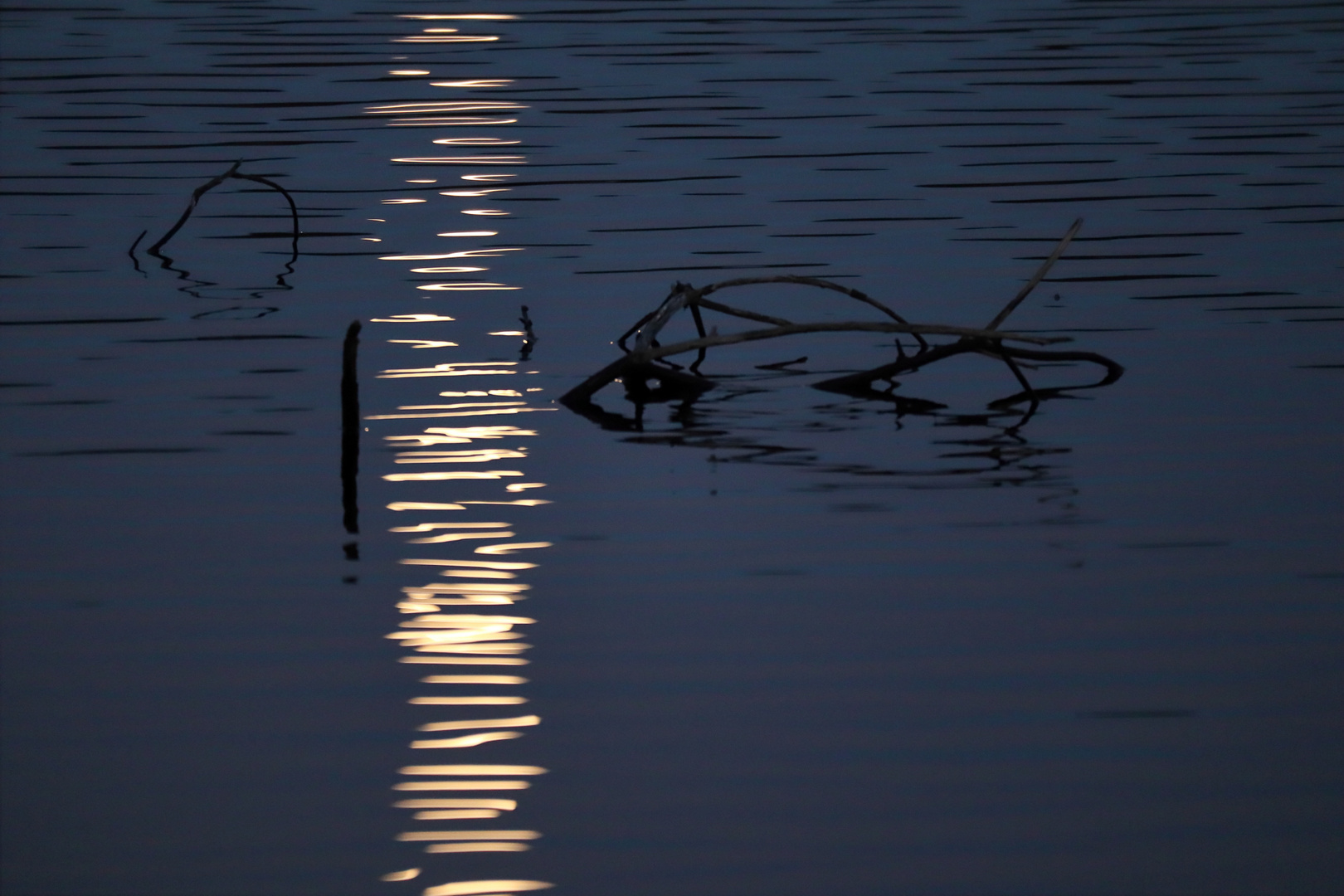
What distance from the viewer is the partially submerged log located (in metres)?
9.24

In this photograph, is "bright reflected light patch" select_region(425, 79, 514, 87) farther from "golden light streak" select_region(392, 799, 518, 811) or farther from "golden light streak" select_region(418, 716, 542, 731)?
"golden light streak" select_region(392, 799, 518, 811)

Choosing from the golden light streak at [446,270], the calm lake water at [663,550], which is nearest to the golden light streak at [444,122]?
the calm lake water at [663,550]

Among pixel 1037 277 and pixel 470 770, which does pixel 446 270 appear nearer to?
pixel 1037 277

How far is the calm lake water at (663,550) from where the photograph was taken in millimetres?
5508

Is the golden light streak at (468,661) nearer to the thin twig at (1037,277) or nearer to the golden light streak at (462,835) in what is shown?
the golden light streak at (462,835)

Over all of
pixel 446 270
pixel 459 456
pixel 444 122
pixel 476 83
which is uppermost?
pixel 476 83

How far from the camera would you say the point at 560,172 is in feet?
63.9

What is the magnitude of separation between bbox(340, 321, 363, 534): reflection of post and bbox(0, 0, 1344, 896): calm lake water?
31 mm

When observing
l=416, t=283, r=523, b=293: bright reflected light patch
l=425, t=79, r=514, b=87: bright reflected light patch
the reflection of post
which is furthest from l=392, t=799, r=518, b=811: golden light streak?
l=425, t=79, r=514, b=87: bright reflected light patch

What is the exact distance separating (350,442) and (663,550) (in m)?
1.64

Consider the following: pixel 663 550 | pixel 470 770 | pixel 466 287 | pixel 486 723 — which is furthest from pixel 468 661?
pixel 466 287

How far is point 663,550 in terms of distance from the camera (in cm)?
780

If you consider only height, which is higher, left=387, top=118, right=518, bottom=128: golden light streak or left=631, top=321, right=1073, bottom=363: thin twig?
left=387, top=118, right=518, bottom=128: golden light streak

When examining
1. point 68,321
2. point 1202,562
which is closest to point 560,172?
point 68,321
